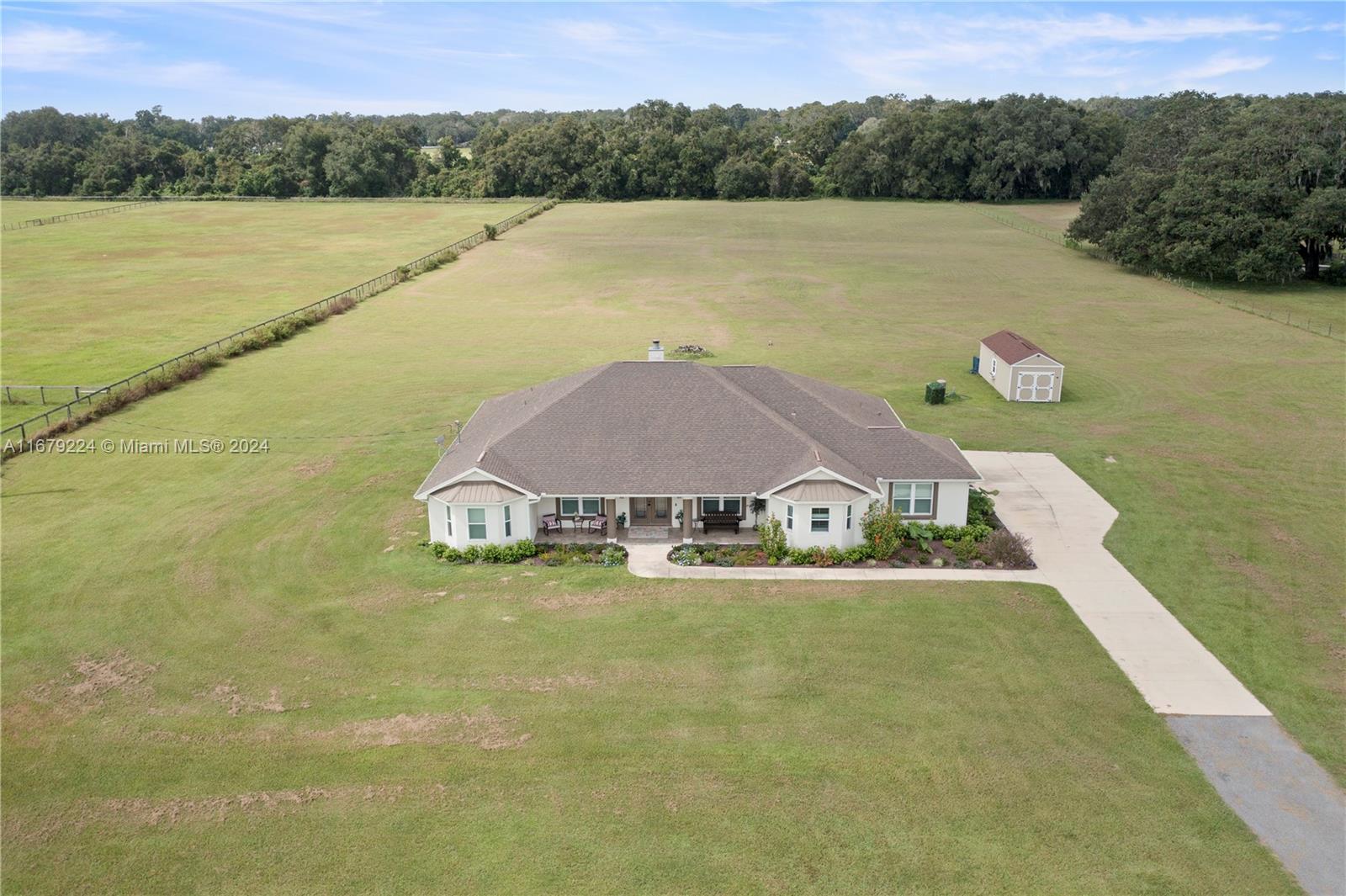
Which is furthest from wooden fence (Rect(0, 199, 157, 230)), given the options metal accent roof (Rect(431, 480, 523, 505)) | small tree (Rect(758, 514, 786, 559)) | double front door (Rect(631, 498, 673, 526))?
small tree (Rect(758, 514, 786, 559))

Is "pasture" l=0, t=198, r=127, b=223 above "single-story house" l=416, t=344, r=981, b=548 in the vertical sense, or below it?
above

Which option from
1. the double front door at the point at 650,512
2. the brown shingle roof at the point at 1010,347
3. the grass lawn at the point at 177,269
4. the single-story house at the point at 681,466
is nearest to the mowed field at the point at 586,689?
the single-story house at the point at 681,466

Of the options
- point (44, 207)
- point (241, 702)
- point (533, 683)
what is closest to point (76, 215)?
point (44, 207)

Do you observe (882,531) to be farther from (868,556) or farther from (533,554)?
(533,554)

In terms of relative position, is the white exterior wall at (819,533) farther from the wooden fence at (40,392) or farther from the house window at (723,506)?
the wooden fence at (40,392)

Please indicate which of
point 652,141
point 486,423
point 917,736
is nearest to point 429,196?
point 652,141

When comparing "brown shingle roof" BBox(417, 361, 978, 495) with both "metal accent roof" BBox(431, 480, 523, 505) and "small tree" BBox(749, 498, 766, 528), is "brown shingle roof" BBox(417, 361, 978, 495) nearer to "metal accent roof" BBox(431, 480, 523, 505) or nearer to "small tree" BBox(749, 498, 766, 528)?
"metal accent roof" BBox(431, 480, 523, 505)
